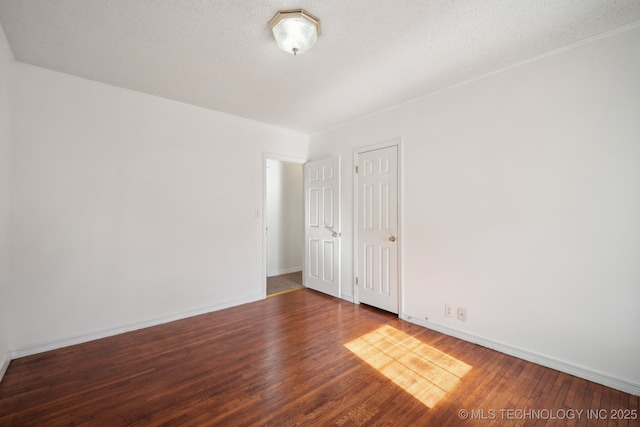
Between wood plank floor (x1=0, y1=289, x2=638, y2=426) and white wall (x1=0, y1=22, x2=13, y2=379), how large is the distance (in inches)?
11.6

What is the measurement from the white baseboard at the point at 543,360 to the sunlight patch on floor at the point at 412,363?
1.29 ft

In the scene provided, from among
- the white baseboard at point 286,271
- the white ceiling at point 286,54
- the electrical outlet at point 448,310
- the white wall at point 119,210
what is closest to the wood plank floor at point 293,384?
the electrical outlet at point 448,310

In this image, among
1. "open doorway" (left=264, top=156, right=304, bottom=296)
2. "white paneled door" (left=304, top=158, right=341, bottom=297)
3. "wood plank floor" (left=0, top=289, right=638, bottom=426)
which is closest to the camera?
"wood plank floor" (left=0, top=289, right=638, bottom=426)

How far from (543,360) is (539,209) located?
1.27 metres

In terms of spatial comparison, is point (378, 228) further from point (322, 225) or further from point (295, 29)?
point (295, 29)

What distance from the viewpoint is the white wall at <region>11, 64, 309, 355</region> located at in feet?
7.82

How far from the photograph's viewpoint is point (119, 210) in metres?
2.80

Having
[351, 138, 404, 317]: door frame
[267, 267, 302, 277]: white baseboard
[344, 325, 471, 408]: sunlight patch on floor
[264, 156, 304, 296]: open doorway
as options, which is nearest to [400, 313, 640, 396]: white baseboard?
[344, 325, 471, 408]: sunlight patch on floor

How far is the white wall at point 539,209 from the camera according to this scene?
1.90 meters

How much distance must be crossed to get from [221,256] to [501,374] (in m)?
3.20

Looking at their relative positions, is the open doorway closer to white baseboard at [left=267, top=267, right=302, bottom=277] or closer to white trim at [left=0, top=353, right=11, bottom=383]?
white baseboard at [left=267, top=267, right=302, bottom=277]

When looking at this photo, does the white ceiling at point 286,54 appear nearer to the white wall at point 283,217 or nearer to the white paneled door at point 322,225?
the white paneled door at point 322,225

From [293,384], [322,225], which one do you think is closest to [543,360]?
[293,384]

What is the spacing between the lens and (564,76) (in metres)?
2.13
